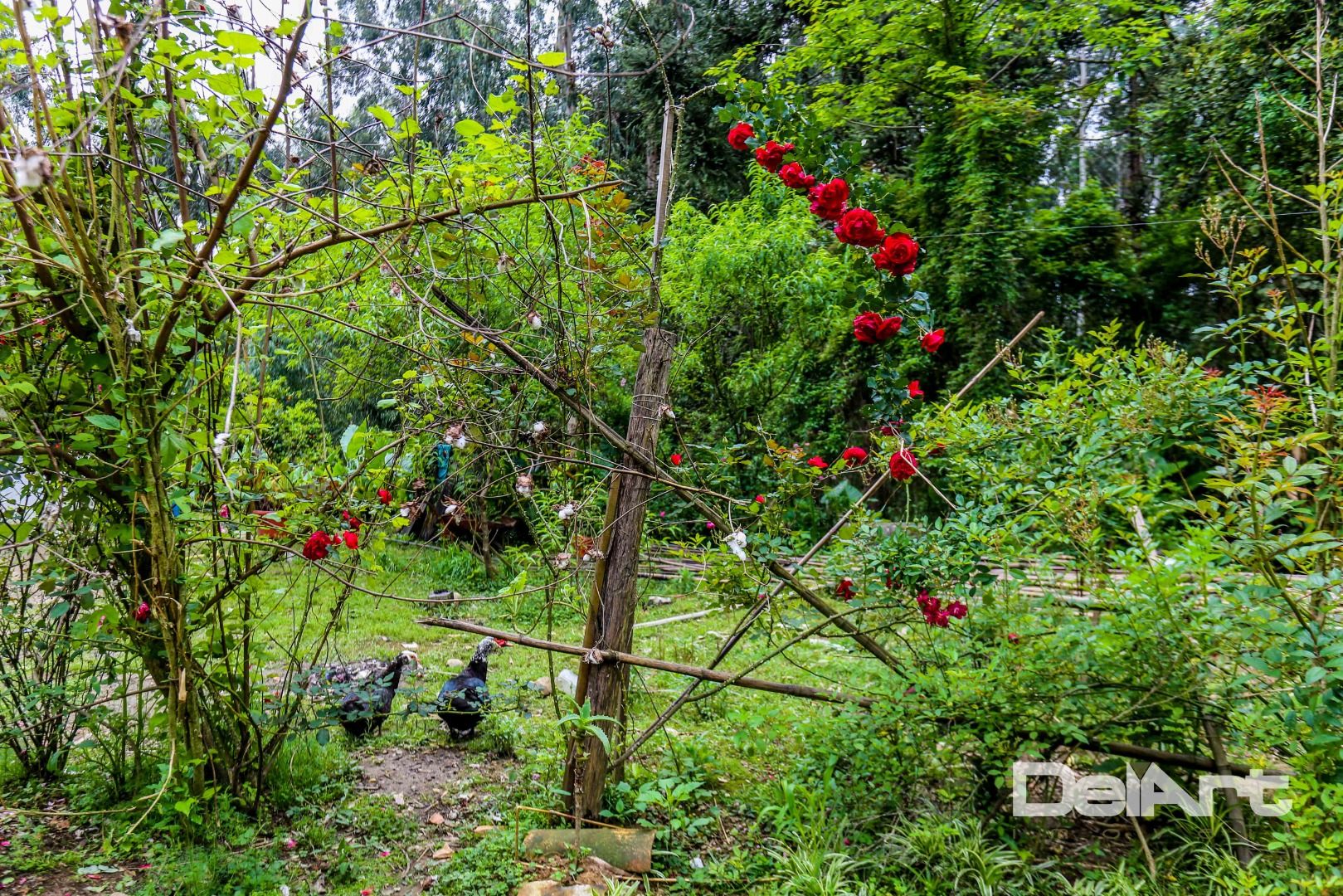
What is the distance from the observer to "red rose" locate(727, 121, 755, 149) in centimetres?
233

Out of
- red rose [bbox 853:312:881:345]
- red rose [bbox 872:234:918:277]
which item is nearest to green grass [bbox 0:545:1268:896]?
red rose [bbox 853:312:881:345]

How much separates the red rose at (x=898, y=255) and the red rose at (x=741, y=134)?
558 mm

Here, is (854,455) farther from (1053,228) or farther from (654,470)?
(1053,228)

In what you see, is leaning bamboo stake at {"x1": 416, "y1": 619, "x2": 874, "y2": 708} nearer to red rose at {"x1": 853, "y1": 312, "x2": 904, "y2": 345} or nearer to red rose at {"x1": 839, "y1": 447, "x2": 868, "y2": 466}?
red rose at {"x1": 839, "y1": 447, "x2": 868, "y2": 466}

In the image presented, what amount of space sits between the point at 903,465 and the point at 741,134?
1.13 meters

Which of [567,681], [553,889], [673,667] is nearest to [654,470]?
[673,667]

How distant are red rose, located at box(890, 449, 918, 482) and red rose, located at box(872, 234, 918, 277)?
0.52 meters

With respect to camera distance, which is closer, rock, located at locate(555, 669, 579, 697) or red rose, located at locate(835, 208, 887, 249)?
red rose, located at locate(835, 208, 887, 249)

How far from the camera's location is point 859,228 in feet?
6.94

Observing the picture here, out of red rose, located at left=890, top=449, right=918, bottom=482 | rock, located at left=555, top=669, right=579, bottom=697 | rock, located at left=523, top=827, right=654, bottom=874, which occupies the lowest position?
rock, located at left=555, top=669, right=579, bottom=697

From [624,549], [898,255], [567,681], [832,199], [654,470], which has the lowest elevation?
[567,681]

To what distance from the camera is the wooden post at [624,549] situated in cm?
245

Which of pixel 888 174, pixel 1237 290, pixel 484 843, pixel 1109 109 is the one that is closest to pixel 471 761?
pixel 484 843

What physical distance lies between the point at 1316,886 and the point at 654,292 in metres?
2.23
